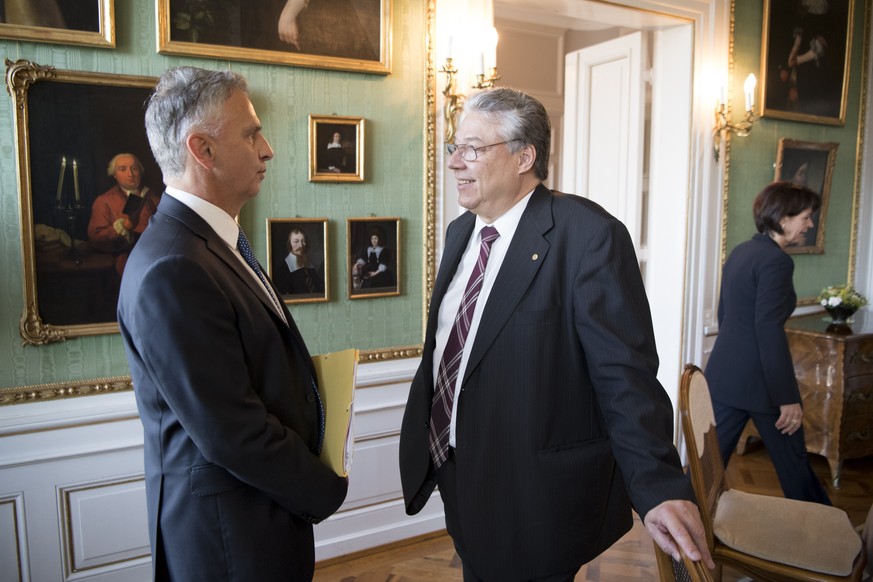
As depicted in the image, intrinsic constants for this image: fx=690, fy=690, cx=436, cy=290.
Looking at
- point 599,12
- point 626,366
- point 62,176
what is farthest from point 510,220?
point 599,12

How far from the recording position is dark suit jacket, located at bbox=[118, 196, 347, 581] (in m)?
1.40

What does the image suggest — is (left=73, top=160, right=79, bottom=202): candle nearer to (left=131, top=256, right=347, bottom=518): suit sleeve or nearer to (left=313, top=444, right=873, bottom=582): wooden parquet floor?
A: (left=131, top=256, right=347, bottom=518): suit sleeve

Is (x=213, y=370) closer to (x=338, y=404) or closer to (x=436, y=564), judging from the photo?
(x=338, y=404)

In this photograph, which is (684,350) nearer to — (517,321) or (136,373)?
(517,321)

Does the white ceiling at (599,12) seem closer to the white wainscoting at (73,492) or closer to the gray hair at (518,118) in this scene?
the gray hair at (518,118)

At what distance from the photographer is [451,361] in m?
2.02

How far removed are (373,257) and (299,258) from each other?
0.39 meters

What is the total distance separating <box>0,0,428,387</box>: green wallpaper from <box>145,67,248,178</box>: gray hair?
1.43m

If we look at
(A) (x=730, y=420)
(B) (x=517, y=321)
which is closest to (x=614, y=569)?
(A) (x=730, y=420)

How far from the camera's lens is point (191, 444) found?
59.4 inches

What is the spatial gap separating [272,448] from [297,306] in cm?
187

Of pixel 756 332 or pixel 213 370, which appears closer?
pixel 213 370

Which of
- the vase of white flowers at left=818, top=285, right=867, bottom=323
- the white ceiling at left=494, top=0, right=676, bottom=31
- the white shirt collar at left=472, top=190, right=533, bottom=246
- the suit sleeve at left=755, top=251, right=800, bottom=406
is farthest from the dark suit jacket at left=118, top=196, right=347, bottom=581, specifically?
the vase of white flowers at left=818, top=285, right=867, bottom=323

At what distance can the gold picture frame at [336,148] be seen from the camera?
3.24 meters
